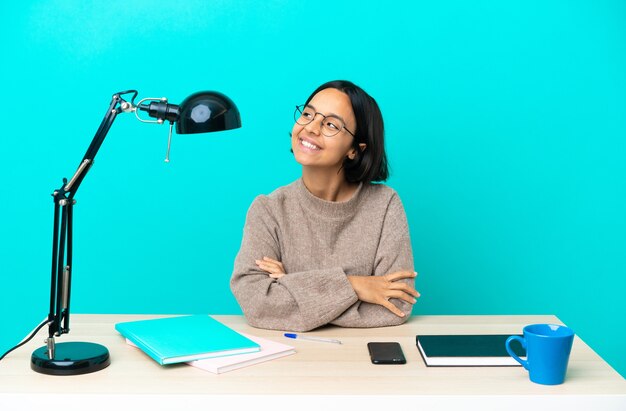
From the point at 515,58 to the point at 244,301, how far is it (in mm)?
1979

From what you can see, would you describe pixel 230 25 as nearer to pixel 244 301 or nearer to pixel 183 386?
pixel 244 301

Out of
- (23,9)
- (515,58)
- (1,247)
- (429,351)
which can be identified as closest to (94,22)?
(23,9)

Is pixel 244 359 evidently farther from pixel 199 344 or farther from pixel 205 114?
pixel 205 114

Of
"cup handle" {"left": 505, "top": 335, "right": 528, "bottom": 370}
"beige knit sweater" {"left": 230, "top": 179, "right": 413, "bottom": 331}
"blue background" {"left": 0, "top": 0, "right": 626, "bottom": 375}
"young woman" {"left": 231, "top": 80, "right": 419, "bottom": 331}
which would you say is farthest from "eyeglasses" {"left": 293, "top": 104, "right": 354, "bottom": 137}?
"blue background" {"left": 0, "top": 0, "right": 626, "bottom": 375}

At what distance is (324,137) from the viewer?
8.02 feet

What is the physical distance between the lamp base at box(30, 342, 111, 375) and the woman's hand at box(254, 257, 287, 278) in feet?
1.96

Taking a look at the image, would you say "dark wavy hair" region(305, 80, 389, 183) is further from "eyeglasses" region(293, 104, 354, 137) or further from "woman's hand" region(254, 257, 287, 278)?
"woman's hand" region(254, 257, 287, 278)

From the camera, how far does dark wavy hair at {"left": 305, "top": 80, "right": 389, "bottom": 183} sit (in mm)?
2508

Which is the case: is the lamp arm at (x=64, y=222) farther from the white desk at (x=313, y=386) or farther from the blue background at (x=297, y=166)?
the blue background at (x=297, y=166)

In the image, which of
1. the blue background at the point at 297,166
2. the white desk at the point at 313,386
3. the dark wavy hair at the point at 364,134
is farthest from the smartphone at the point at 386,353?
the blue background at the point at 297,166

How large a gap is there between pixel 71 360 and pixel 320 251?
935mm

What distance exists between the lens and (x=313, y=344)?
2.00 metres

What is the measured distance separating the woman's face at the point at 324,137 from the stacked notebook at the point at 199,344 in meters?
0.62

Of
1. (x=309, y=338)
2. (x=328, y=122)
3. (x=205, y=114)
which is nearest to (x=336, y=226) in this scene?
(x=328, y=122)
